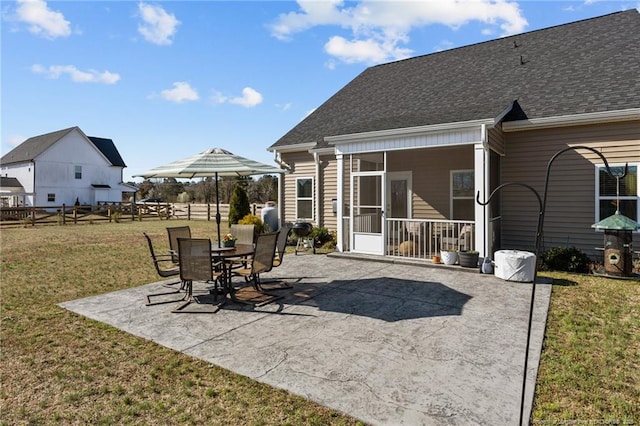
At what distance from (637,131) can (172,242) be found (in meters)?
10.5

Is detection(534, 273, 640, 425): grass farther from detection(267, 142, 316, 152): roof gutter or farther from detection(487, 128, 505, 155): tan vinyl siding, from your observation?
detection(267, 142, 316, 152): roof gutter

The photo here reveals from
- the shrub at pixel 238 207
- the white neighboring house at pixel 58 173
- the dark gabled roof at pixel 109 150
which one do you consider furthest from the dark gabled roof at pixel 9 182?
the shrub at pixel 238 207

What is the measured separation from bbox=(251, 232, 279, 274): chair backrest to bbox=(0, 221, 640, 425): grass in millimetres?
1980

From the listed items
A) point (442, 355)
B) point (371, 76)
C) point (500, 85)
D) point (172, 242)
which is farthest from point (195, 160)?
point (371, 76)

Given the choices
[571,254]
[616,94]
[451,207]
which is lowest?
[571,254]

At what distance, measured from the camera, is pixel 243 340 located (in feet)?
14.3

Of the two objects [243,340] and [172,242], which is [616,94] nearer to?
[243,340]

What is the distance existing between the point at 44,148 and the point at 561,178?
4073 cm

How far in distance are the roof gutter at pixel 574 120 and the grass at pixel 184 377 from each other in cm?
429

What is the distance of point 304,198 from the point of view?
1342 cm

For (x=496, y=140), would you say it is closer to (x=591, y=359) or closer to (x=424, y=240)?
(x=424, y=240)

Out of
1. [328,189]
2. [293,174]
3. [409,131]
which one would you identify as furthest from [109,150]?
[409,131]

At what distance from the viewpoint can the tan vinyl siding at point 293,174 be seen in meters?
13.3

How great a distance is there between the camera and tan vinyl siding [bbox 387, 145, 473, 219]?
34.9ft
